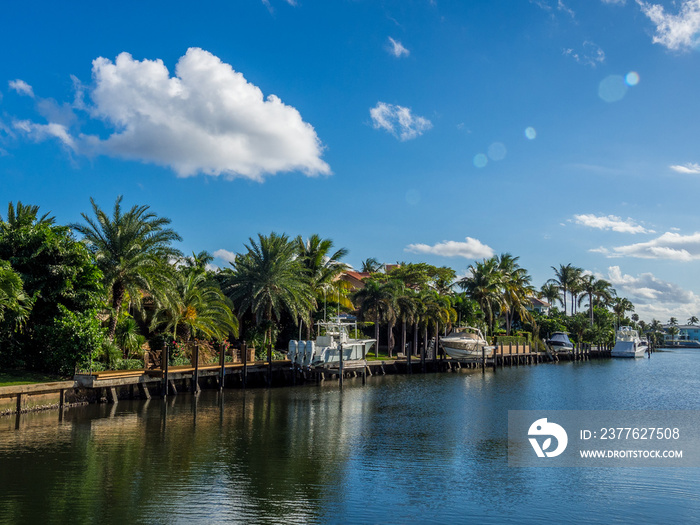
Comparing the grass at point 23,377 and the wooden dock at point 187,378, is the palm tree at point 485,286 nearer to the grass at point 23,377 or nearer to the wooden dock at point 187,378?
the wooden dock at point 187,378

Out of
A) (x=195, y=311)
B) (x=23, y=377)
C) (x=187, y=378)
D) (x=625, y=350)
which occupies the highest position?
(x=195, y=311)

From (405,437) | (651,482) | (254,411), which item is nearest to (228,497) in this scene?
(405,437)

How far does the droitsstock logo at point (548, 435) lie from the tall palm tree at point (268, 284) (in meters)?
23.7

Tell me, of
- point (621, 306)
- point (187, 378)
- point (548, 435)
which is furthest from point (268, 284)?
point (621, 306)

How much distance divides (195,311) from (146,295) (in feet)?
11.3

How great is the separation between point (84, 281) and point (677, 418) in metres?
31.5

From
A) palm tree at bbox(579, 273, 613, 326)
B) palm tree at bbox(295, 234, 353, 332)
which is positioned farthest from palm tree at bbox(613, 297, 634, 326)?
palm tree at bbox(295, 234, 353, 332)

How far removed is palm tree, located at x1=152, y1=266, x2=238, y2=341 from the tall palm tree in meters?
3.73

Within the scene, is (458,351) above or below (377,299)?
below

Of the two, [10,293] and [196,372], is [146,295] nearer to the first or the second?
[196,372]

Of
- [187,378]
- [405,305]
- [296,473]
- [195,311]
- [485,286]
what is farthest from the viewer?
[485,286]

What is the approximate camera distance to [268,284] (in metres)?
46.6

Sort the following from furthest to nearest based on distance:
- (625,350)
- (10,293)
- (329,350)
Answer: (625,350), (329,350), (10,293)

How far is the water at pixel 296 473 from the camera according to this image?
13.6m
